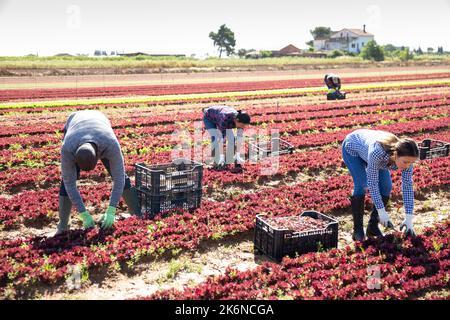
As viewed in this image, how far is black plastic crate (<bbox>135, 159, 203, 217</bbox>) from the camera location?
7.34m

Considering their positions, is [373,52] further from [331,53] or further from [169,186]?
[169,186]

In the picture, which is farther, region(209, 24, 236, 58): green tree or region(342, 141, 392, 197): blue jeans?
region(209, 24, 236, 58): green tree

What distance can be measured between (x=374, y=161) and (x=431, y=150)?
6.72m

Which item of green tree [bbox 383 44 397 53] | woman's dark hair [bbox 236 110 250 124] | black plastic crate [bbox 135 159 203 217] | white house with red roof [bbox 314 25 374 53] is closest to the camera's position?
black plastic crate [bbox 135 159 203 217]

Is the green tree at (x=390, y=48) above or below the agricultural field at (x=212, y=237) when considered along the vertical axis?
above

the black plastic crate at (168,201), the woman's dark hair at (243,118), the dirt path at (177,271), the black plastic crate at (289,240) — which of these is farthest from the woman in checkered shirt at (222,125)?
the black plastic crate at (289,240)

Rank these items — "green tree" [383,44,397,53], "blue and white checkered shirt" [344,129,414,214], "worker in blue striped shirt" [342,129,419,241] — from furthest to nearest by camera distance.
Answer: "green tree" [383,44,397,53] < "blue and white checkered shirt" [344,129,414,214] < "worker in blue striped shirt" [342,129,419,241]

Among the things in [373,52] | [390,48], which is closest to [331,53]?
[373,52]

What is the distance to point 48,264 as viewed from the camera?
19.0 feet

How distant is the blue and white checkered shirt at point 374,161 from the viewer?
19.2ft

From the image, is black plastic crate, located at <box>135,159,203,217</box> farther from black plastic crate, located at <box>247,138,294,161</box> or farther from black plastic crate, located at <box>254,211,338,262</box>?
black plastic crate, located at <box>247,138,294,161</box>

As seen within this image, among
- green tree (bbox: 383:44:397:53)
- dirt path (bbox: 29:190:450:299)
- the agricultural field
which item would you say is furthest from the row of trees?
dirt path (bbox: 29:190:450:299)

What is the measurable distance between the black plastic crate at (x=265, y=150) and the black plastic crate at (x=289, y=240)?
15.9ft

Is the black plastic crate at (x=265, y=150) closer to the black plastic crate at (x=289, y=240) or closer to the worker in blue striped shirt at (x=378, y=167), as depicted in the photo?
the worker in blue striped shirt at (x=378, y=167)
